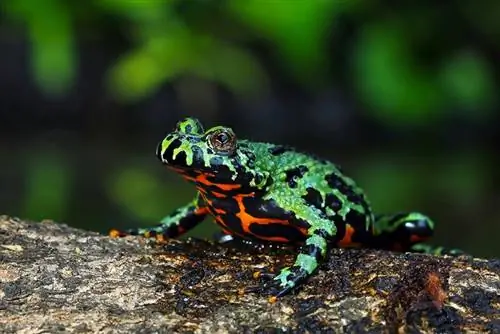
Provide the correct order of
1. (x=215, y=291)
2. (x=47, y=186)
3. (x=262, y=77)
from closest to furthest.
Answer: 1. (x=215, y=291)
2. (x=47, y=186)
3. (x=262, y=77)

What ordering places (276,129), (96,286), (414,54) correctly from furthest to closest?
(414,54), (276,129), (96,286)

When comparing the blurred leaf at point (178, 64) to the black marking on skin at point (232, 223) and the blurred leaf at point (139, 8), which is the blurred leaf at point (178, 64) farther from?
the black marking on skin at point (232, 223)

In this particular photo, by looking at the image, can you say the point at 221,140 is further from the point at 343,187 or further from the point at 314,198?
the point at 343,187

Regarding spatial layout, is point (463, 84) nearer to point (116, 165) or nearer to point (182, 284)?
point (116, 165)

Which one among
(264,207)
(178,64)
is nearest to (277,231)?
(264,207)

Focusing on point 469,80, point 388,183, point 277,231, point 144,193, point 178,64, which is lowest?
point 277,231

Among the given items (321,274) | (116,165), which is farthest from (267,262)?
(116,165)

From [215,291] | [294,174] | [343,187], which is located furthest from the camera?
[343,187]
